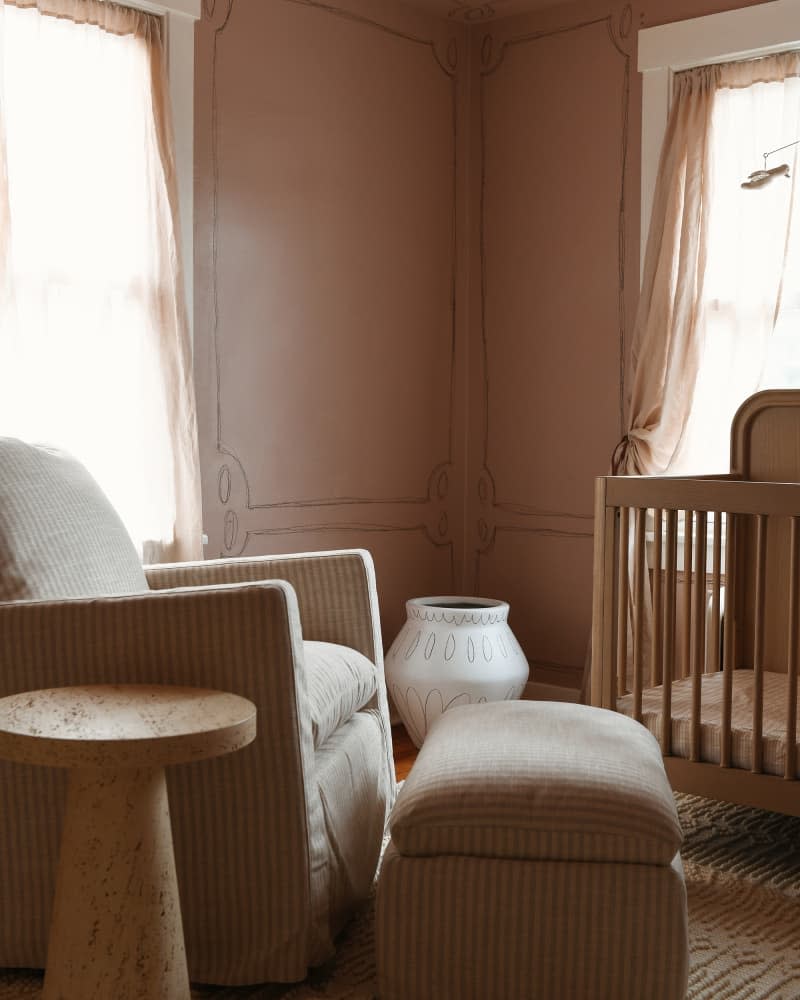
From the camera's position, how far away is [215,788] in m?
1.88

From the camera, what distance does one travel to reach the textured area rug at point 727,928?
191cm

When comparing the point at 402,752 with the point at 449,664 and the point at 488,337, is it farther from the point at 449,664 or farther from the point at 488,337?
the point at 488,337

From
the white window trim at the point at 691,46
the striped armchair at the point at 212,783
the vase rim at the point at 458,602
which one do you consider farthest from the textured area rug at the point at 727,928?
the white window trim at the point at 691,46

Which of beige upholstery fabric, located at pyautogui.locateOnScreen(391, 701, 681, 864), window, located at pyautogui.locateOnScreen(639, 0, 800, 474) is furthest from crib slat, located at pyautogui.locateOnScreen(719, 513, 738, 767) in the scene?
window, located at pyautogui.locateOnScreen(639, 0, 800, 474)

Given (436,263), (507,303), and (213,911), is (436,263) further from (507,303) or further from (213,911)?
(213,911)

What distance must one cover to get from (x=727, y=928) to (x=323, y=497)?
197cm

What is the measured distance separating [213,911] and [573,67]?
10.0 ft

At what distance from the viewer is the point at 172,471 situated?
318 cm

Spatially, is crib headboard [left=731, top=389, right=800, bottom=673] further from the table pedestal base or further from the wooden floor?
the table pedestal base

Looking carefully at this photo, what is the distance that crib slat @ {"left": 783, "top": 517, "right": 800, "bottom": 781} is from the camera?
2.27 m

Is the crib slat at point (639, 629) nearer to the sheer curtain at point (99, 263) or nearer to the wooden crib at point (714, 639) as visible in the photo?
the wooden crib at point (714, 639)

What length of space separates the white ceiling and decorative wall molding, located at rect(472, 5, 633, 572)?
0.27ft

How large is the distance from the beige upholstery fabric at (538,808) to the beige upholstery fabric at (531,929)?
0.02 metres

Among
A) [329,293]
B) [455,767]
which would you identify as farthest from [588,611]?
[455,767]
